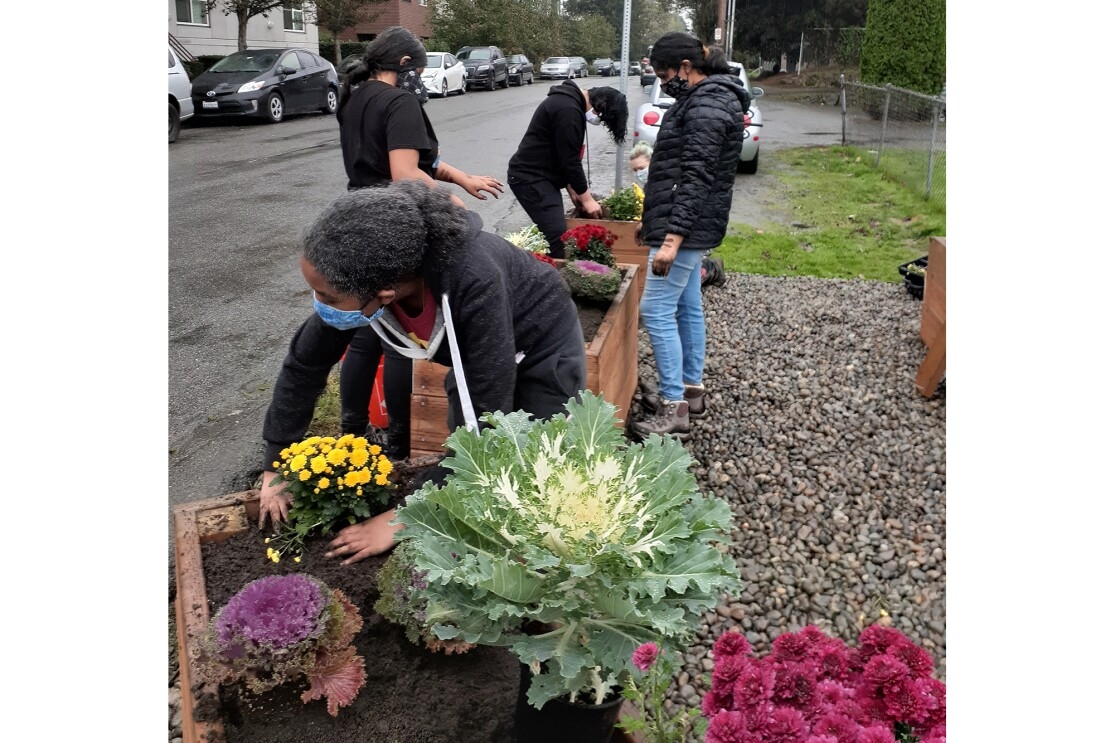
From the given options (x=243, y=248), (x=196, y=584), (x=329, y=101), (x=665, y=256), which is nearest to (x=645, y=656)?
(x=196, y=584)

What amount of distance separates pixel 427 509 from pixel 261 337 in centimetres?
449

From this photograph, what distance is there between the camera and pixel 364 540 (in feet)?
7.38

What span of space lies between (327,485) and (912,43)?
21.0m

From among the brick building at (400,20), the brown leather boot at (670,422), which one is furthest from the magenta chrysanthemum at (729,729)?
the brick building at (400,20)

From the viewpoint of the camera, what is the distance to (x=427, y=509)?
5.03 ft

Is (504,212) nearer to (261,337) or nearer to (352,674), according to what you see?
(261,337)

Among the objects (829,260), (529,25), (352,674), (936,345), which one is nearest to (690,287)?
(936,345)

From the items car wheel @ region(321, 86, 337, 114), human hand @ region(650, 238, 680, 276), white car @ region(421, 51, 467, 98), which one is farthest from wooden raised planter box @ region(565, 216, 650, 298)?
white car @ region(421, 51, 467, 98)

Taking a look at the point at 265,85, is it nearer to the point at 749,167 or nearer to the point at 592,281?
the point at 749,167

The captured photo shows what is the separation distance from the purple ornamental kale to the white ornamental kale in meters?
0.37

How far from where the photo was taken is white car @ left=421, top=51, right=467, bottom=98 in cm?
2355

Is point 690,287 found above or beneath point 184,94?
beneath

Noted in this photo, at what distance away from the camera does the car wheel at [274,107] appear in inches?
646

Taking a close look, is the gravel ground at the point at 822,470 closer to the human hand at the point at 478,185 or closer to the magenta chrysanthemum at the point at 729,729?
the magenta chrysanthemum at the point at 729,729
